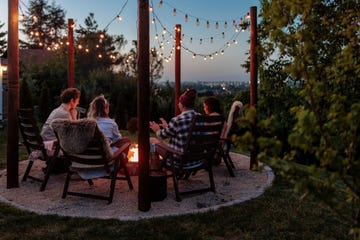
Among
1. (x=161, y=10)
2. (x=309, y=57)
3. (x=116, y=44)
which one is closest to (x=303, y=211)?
(x=309, y=57)

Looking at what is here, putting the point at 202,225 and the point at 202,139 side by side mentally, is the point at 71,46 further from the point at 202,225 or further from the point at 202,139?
the point at 202,225

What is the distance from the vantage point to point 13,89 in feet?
15.6

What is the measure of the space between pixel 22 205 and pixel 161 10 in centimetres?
426

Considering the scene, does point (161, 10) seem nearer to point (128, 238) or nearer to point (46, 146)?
point (46, 146)

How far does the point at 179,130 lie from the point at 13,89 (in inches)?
86.2

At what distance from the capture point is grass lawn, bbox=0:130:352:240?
3.37 meters

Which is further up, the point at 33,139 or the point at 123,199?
the point at 33,139

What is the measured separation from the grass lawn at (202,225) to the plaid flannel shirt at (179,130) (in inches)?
39.9

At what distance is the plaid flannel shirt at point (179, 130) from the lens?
4582mm

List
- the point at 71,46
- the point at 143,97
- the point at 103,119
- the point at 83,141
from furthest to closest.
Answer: the point at 71,46, the point at 103,119, the point at 83,141, the point at 143,97

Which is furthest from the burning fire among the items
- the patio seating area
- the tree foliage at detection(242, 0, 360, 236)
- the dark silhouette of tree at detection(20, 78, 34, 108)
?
the dark silhouette of tree at detection(20, 78, 34, 108)

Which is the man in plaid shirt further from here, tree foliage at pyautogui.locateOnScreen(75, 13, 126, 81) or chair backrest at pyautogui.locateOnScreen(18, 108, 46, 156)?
tree foliage at pyautogui.locateOnScreen(75, 13, 126, 81)

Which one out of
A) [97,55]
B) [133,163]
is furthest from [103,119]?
[97,55]

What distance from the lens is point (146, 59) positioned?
12.8 ft
